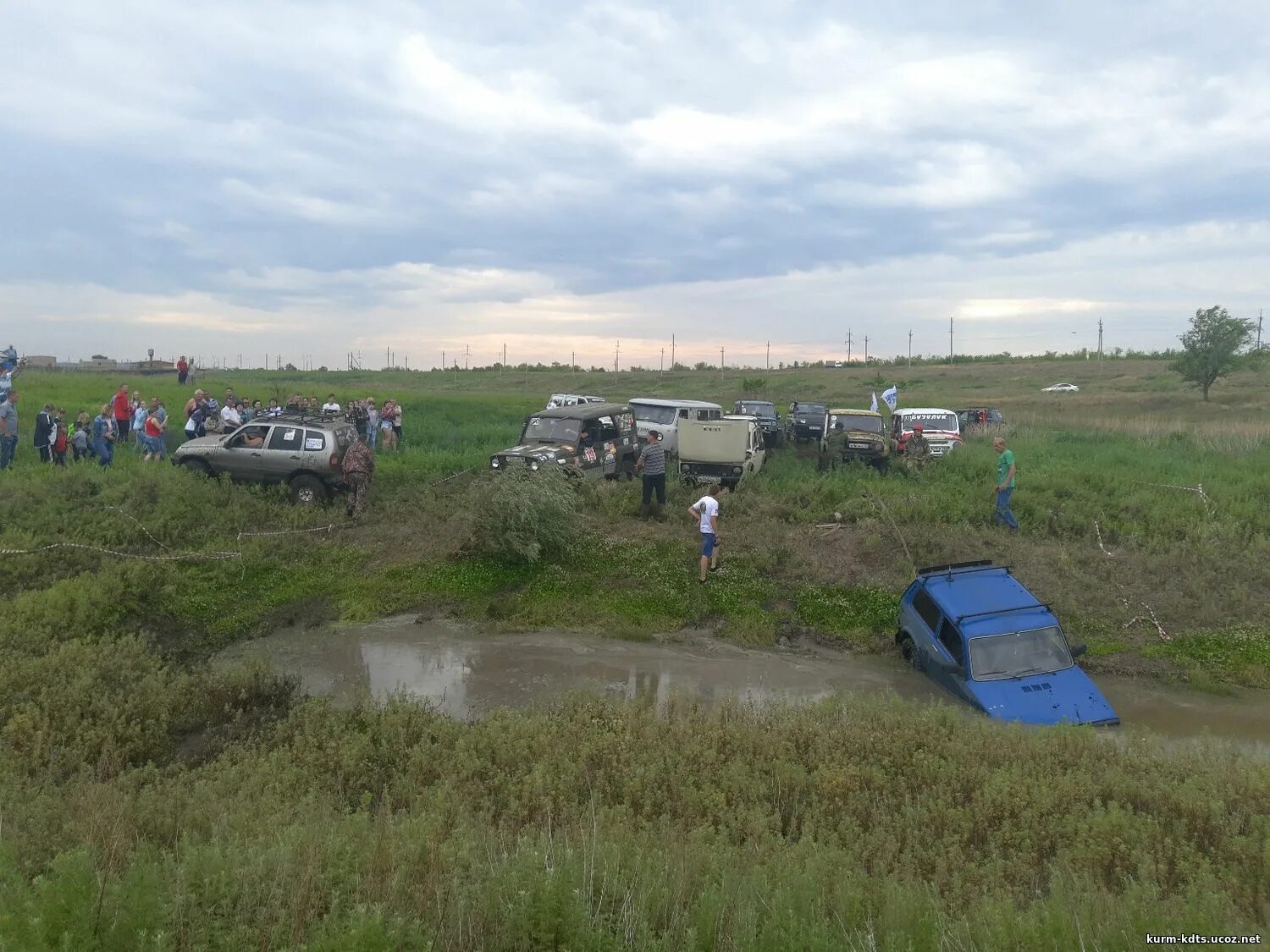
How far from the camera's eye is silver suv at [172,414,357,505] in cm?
1540

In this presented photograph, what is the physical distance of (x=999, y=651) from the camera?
8.84m

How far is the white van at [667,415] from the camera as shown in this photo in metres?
21.3

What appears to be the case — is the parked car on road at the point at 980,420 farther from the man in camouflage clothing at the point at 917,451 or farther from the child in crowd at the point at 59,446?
the child in crowd at the point at 59,446

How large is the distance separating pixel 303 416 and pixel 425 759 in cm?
1139

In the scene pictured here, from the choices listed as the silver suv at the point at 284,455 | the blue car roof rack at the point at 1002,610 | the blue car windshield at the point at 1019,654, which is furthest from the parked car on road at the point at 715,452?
the blue car windshield at the point at 1019,654

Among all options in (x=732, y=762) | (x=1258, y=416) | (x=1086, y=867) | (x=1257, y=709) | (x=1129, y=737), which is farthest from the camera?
(x=1258, y=416)

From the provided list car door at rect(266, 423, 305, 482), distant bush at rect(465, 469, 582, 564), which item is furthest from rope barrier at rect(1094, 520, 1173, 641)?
car door at rect(266, 423, 305, 482)

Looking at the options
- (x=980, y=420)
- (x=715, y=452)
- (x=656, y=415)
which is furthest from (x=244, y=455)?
(x=980, y=420)

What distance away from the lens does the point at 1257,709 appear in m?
9.39

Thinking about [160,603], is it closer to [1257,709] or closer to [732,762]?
[732,762]

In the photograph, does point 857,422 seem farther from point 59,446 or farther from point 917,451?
point 59,446

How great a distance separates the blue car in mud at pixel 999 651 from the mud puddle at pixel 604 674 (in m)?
0.50

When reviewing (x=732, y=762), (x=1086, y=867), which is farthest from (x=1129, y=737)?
(x=732, y=762)

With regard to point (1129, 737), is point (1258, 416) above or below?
above
